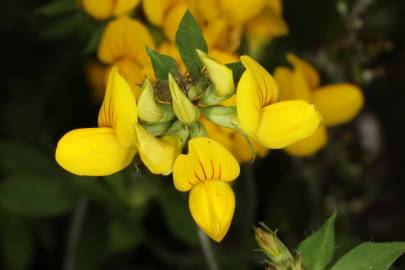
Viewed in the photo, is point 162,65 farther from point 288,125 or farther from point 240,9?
point 240,9

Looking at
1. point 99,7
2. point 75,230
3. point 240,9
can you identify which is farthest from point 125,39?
point 75,230

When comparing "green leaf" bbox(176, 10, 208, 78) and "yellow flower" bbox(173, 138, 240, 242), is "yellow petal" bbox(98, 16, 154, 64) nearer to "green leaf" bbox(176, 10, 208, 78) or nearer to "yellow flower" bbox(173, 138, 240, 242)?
"green leaf" bbox(176, 10, 208, 78)

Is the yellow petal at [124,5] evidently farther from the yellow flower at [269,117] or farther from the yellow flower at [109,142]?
the yellow flower at [269,117]

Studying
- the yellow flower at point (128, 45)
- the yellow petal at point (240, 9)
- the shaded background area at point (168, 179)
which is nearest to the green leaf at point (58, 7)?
the shaded background area at point (168, 179)

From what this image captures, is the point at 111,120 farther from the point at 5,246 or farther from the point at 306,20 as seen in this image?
the point at 306,20

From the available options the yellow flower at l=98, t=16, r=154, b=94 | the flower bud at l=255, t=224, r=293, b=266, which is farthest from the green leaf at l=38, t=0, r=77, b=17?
the flower bud at l=255, t=224, r=293, b=266

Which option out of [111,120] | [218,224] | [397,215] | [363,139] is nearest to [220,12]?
[111,120]
